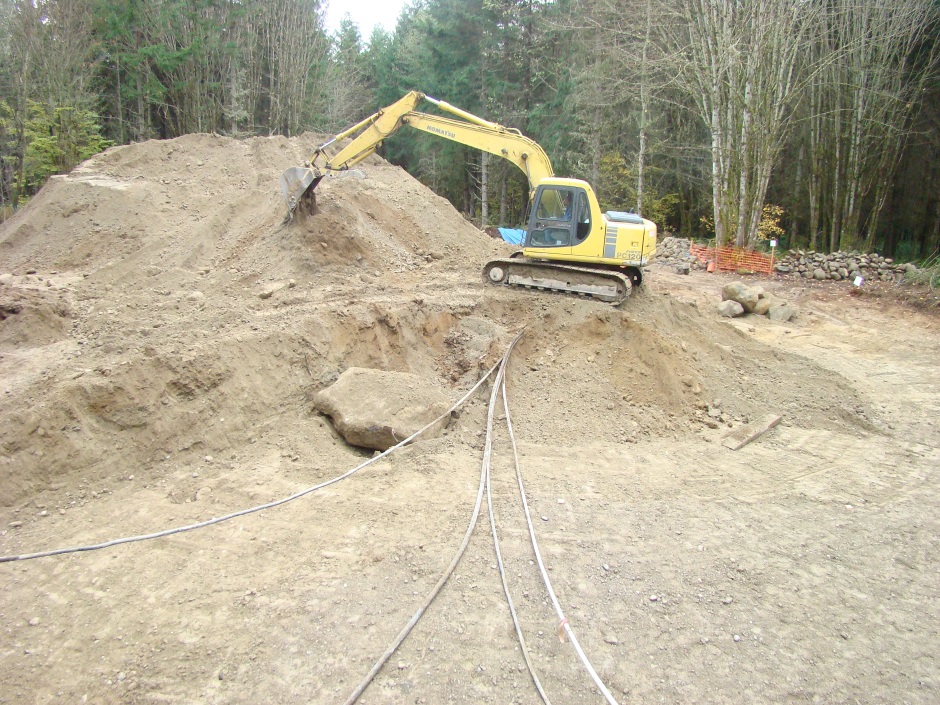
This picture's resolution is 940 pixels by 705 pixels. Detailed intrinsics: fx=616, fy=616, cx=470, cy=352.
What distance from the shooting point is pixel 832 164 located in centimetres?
1902

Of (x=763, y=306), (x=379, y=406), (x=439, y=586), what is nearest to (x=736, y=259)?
(x=763, y=306)

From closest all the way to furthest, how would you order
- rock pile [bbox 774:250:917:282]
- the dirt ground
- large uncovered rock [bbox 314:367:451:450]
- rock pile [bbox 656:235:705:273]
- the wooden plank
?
the dirt ground, large uncovered rock [bbox 314:367:451:450], the wooden plank, rock pile [bbox 774:250:917:282], rock pile [bbox 656:235:705:273]

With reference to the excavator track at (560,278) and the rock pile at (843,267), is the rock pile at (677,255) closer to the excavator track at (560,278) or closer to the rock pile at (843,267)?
the rock pile at (843,267)

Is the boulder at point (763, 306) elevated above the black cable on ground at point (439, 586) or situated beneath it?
elevated above

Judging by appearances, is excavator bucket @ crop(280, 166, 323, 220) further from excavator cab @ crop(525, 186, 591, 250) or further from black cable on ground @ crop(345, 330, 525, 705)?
black cable on ground @ crop(345, 330, 525, 705)

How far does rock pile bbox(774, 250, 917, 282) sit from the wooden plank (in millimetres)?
9693

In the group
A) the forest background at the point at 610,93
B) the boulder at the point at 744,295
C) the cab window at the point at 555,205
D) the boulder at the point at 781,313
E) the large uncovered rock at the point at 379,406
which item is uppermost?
the forest background at the point at 610,93

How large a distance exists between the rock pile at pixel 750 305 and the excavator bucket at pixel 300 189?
822cm

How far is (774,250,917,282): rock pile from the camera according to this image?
15375mm

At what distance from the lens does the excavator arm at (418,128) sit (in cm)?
1012

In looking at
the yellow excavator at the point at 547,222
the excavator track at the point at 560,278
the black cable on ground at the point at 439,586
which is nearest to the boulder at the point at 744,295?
the yellow excavator at the point at 547,222

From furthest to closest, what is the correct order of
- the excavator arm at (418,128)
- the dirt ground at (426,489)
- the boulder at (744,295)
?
the boulder at (744,295) < the excavator arm at (418,128) < the dirt ground at (426,489)

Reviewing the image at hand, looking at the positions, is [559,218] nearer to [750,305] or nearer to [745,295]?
[745,295]

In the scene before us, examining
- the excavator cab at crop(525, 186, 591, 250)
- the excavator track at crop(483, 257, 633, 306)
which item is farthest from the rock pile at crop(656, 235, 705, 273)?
the excavator cab at crop(525, 186, 591, 250)
